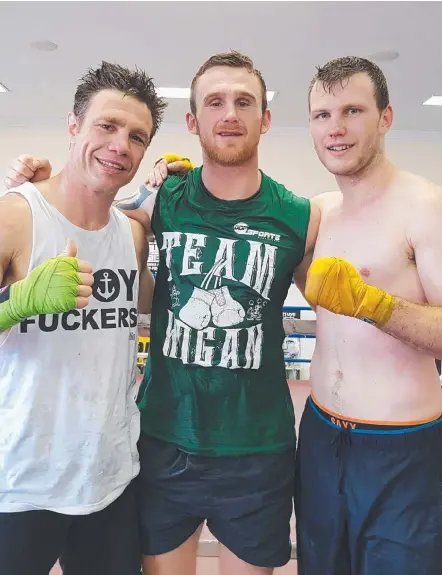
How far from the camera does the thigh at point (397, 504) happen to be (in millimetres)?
1099

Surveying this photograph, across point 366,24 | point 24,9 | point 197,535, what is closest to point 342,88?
point 197,535

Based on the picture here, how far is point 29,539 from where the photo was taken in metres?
1.03

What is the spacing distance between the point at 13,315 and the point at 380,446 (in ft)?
2.82

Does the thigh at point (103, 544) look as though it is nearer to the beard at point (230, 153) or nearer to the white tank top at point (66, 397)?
the white tank top at point (66, 397)

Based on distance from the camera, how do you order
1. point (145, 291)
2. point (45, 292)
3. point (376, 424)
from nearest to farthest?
point (45, 292) < point (376, 424) < point (145, 291)

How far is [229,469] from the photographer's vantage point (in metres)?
1.26

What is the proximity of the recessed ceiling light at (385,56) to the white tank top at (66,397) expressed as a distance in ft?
10.4

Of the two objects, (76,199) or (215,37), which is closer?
(76,199)

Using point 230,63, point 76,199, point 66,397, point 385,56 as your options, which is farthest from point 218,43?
point 66,397

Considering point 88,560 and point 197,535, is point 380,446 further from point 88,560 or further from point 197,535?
point 88,560

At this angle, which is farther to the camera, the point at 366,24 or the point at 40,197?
the point at 366,24

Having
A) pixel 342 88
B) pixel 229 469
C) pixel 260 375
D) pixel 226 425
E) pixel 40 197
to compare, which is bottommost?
pixel 229 469

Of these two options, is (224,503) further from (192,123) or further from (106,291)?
(192,123)

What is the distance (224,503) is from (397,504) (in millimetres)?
419
